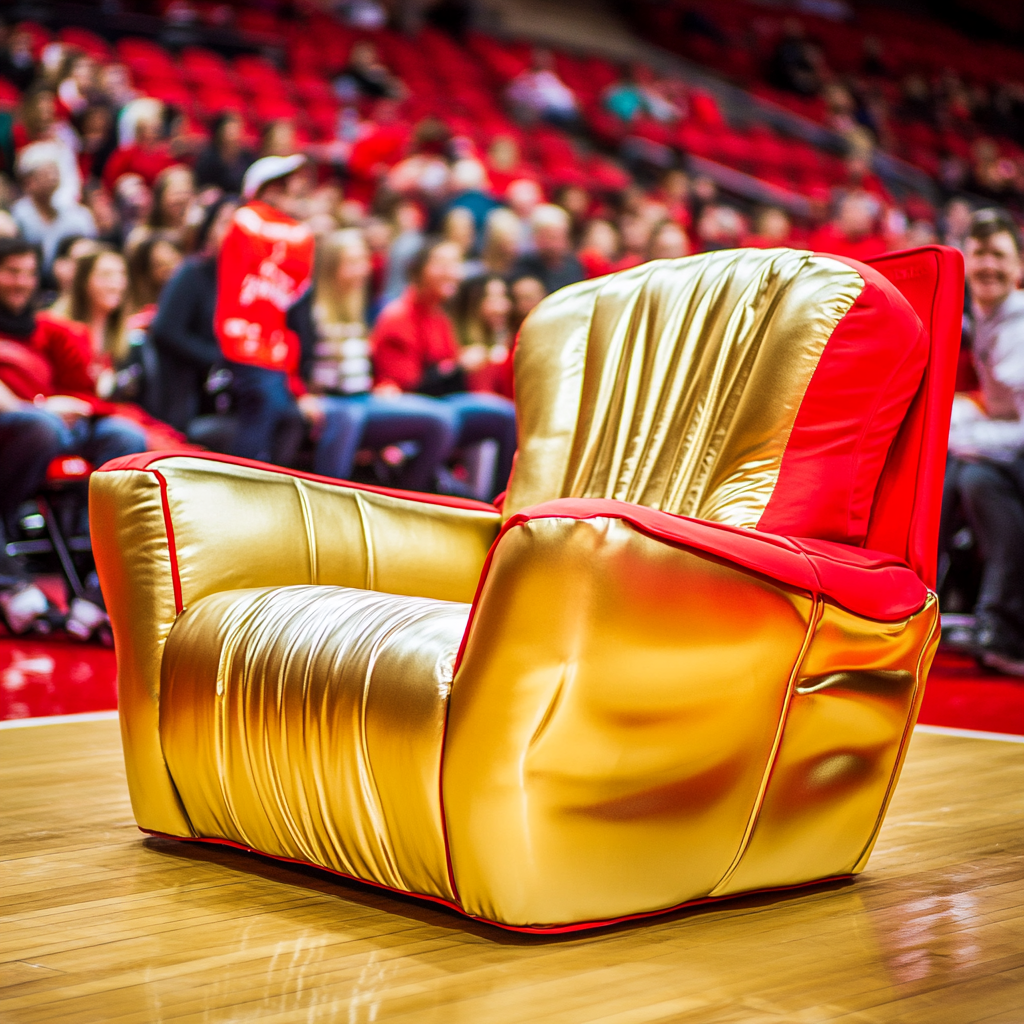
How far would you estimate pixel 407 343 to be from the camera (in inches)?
192

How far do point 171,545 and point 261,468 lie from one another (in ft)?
0.59

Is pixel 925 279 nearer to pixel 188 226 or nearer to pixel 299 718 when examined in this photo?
pixel 299 718

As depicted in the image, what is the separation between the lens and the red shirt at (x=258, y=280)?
4.11 metres

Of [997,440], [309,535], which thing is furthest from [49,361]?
[997,440]

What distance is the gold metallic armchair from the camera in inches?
54.6

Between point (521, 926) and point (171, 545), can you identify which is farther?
point (171, 545)

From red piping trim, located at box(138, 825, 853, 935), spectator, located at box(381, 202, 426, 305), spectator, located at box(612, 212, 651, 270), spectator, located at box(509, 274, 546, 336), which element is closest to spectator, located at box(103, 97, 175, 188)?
spectator, located at box(381, 202, 426, 305)

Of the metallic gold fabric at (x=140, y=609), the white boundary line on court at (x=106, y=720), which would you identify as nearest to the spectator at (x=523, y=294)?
the white boundary line on court at (x=106, y=720)

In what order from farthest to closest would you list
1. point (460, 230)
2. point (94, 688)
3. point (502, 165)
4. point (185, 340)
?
1. point (502, 165)
2. point (460, 230)
3. point (185, 340)
4. point (94, 688)

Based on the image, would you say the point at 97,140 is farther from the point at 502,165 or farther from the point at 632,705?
the point at 632,705

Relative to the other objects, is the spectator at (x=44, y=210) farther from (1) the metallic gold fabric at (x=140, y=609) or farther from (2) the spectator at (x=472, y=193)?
(1) the metallic gold fabric at (x=140, y=609)

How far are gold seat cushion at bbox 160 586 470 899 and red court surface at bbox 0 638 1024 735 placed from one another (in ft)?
3.80

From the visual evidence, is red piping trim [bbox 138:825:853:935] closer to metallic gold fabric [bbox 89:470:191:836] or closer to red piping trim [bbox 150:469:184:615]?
metallic gold fabric [bbox 89:470:191:836]

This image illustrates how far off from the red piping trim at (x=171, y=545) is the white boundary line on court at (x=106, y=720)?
1.00 m
